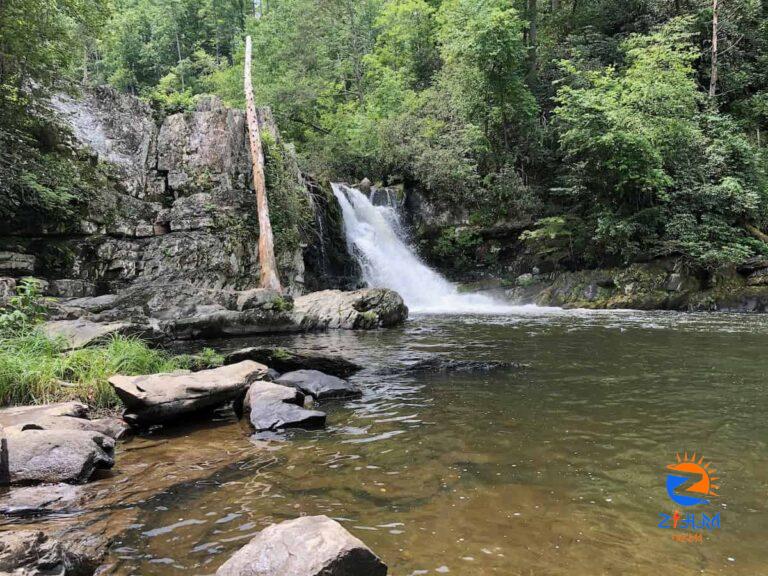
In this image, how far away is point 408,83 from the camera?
92.9 ft

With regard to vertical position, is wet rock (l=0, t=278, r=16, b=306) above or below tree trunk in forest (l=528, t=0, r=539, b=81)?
below

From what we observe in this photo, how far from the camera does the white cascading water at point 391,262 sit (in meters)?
19.3

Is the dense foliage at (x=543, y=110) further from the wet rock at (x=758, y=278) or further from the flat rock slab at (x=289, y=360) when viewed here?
the flat rock slab at (x=289, y=360)

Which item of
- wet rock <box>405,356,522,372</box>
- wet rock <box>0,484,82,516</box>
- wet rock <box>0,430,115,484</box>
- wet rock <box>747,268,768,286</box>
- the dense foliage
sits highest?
the dense foliage

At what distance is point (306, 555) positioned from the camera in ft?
7.27

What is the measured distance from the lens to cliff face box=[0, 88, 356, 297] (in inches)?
548

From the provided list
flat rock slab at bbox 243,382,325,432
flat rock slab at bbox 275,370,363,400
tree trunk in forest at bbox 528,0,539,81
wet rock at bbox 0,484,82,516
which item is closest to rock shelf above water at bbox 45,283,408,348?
flat rock slab at bbox 275,370,363,400

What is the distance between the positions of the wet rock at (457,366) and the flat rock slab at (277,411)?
2.49m

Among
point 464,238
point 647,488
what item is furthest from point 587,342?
point 464,238

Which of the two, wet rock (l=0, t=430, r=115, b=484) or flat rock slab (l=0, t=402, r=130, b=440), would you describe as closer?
wet rock (l=0, t=430, r=115, b=484)

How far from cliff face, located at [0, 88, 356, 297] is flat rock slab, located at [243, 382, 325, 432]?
402 inches

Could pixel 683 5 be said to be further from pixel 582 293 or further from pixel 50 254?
pixel 50 254

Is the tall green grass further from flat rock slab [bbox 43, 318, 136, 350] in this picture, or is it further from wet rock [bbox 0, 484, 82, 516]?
wet rock [bbox 0, 484, 82, 516]

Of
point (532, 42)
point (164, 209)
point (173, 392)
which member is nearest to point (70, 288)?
point (164, 209)
